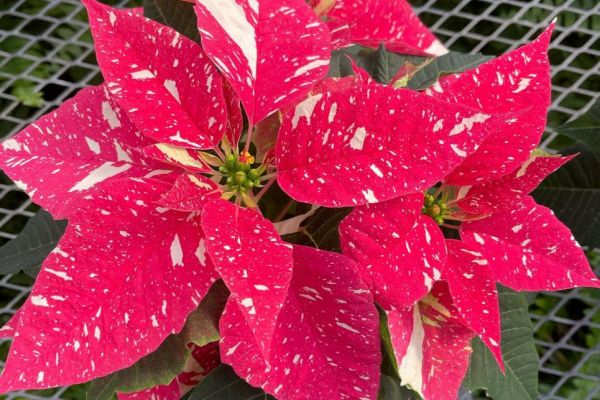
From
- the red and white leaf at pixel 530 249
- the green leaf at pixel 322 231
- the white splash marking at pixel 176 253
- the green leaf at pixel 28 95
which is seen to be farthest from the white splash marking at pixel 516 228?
the green leaf at pixel 28 95

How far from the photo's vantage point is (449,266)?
15.9 inches

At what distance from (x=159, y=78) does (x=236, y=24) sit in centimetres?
5

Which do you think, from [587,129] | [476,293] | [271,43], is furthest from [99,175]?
[587,129]

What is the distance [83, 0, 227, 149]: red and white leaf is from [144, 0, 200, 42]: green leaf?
0.07 metres

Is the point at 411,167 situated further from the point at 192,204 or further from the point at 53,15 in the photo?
the point at 53,15

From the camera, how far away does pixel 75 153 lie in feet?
1.29

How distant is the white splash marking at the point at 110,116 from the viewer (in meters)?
0.40

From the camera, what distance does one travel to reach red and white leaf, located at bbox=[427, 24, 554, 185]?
39 centimetres

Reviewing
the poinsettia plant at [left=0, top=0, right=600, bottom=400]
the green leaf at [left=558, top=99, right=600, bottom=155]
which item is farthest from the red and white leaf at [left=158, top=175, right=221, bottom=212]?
the green leaf at [left=558, top=99, right=600, bottom=155]

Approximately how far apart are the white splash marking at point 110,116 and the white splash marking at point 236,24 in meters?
0.09

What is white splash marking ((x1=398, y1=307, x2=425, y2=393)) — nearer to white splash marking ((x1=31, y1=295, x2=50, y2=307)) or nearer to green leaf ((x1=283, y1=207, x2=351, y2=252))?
green leaf ((x1=283, y1=207, x2=351, y2=252))

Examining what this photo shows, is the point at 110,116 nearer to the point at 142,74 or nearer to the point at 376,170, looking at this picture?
the point at 142,74

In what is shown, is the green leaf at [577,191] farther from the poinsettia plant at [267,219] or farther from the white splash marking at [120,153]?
the white splash marking at [120,153]

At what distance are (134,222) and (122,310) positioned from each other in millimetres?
45
